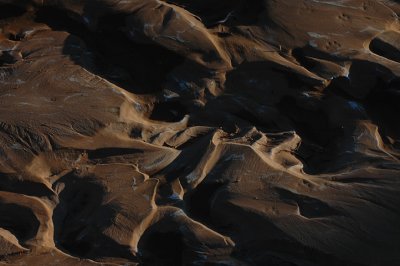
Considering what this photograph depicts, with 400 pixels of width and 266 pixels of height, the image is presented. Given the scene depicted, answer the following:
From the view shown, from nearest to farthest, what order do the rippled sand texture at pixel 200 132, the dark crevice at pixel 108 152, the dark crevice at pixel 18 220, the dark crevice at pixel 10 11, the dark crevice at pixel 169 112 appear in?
1. the rippled sand texture at pixel 200 132
2. the dark crevice at pixel 18 220
3. the dark crevice at pixel 108 152
4. the dark crevice at pixel 169 112
5. the dark crevice at pixel 10 11

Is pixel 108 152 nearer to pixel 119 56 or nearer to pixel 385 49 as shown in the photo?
pixel 119 56

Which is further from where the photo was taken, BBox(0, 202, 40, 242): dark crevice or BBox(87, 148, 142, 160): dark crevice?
BBox(87, 148, 142, 160): dark crevice

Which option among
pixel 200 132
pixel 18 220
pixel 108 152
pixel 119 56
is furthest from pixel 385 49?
pixel 18 220

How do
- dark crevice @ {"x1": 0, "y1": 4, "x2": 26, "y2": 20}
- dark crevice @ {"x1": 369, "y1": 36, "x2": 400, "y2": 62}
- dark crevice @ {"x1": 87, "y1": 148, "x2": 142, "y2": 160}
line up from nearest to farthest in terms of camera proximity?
1. dark crevice @ {"x1": 87, "y1": 148, "x2": 142, "y2": 160}
2. dark crevice @ {"x1": 369, "y1": 36, "x2": 400, "y2": 62}
3. dark crevice @ {"x1": 0, "y1": 4, "x2": 26, "y2": 20}

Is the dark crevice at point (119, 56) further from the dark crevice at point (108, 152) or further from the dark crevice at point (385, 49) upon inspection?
the dark crevice at point (385, 49)

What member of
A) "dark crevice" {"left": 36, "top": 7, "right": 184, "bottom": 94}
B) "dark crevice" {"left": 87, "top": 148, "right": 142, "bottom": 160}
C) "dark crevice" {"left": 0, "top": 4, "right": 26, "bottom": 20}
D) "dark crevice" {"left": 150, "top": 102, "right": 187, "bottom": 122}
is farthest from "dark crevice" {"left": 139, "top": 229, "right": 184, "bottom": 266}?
"dark crevice" {"left": 0, "top": 4, "right": 26, "bottom": 20}

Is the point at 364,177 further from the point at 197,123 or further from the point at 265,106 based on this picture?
the point at 197,123

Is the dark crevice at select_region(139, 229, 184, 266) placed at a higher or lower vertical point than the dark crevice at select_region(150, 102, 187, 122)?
lower

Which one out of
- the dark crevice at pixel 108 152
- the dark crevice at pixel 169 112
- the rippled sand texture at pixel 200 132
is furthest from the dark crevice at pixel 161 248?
the dark crevice at pixel 169 112

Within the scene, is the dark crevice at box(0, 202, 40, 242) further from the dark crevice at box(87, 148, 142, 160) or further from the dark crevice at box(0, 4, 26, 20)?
the dark crevice at box(0, 4, 26, 20)
